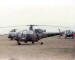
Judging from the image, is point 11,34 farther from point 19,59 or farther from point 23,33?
point 19,59

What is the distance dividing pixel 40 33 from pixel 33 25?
5.01 ft

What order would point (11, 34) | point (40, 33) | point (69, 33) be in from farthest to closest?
1. point (69, 33)
2. point (11, 34)
3. point (40, 33)

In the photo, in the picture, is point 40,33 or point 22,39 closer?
point 22,39

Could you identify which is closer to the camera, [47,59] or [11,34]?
[47,59]

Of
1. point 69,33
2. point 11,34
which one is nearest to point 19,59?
point 11,34

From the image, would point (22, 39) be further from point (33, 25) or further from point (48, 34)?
point (48, 34)

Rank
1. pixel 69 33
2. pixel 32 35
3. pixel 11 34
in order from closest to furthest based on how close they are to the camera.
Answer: pixel 32 35 < pixel 11 34 < pixel 69 33

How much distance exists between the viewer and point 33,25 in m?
33.7

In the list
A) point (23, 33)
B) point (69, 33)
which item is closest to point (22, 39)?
point (23, 33)

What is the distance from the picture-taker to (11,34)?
174 ft

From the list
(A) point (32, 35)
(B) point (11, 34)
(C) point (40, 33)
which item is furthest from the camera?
(B) point (11, 34)

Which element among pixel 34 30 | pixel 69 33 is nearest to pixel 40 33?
Result: pixel 34 30

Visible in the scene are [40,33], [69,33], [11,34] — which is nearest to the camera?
[40,33]

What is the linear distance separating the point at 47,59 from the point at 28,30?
1799 cm
